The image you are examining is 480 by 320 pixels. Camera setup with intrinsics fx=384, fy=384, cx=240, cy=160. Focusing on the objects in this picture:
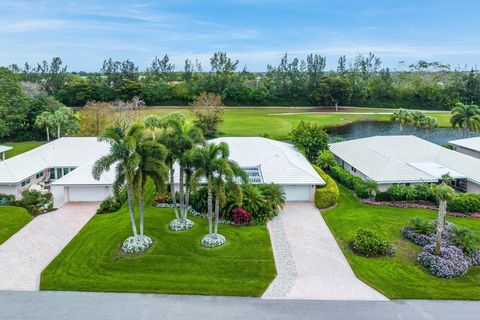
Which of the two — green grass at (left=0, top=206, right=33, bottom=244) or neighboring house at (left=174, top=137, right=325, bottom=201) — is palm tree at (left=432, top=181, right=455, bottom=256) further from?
green grass at (left=0, top=206, right=33, bottom=244)

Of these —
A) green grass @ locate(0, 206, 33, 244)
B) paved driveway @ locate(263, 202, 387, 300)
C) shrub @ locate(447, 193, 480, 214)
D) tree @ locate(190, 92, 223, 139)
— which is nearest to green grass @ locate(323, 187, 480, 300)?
paved driveway @ locate(263, 202, 387, 300)

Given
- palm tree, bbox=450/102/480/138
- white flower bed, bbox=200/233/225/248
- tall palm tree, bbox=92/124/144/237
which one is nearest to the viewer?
tall palm tree, bbox=92/124/144/237

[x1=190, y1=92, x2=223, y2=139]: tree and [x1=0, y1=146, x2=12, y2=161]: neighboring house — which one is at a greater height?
[x1=190, y1=92, x2=223, y2=139]: tree

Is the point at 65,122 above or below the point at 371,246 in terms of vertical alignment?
above

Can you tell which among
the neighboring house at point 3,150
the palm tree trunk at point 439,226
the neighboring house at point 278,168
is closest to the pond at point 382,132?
the neighboring house at point 278,168

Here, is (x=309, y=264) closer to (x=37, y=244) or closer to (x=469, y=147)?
A: (x=37, y=244)

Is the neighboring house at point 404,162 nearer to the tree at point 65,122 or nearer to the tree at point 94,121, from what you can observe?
the tree at point 94,121

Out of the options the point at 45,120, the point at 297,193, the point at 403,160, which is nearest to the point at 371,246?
the point at 297,193
